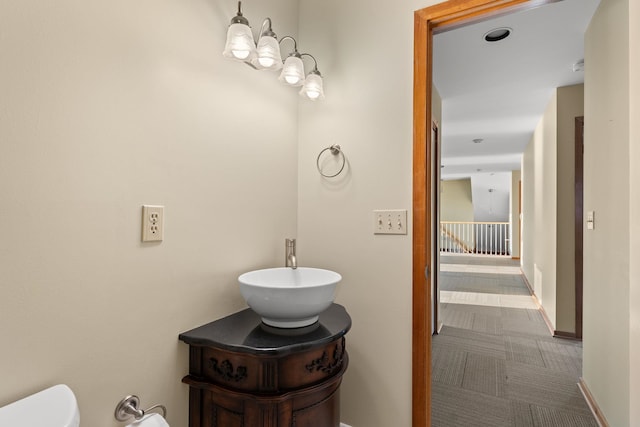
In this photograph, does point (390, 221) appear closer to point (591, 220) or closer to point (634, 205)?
point (634, 205)

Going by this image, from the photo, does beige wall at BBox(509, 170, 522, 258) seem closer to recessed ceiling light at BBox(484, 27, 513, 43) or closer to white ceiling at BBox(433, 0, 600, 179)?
white ceiling at BBox(433, 0, 600, 179)

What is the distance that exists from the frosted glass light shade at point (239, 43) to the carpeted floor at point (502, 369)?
212 cm

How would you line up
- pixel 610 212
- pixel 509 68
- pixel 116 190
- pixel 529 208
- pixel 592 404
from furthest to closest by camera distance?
1. pixel 529 208
2. pixel 509 68
3. pixel 592 404
4. pixel 610 212
5. pixel 116 190

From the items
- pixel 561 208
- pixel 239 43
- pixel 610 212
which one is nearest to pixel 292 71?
pixel 239 43

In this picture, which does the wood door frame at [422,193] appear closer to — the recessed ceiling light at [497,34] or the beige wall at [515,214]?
the recessed ceiling light at [497,34]

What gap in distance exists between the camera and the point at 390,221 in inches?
61.9

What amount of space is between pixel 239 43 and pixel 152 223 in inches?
28.9

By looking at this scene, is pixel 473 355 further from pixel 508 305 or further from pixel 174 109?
pixel 174 109

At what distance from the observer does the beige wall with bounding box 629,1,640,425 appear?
4.41 ft

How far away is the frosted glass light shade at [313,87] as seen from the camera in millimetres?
1600

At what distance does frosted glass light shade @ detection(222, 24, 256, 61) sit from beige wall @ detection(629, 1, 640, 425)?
61.1 inches

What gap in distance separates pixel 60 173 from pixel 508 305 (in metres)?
4.67

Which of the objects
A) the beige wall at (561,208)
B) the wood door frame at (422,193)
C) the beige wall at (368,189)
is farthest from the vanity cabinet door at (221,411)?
the beige wall at (561,208)

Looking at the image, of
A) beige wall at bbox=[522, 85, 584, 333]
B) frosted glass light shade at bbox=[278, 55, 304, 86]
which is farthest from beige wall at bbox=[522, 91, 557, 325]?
frosted glass light shade at bbox=[278, 55, 304, 86]
